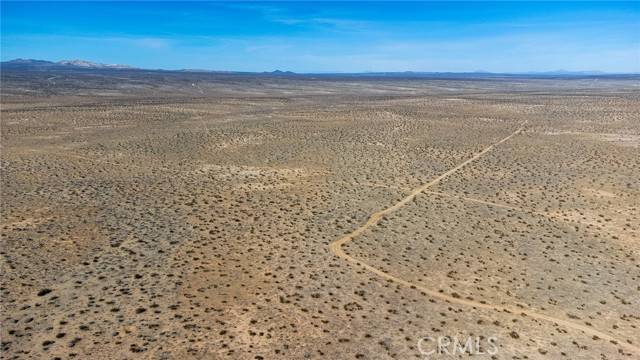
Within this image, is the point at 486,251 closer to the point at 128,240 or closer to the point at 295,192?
the point at 295,192

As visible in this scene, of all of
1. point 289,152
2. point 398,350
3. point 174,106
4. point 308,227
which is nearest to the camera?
point 398,350

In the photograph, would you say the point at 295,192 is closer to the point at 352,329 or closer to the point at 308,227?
the point at 308,227

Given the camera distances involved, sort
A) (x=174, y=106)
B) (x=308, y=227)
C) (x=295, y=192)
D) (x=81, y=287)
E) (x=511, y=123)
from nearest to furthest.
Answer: (x=81, y=287), (x=308, y=227), (x=295, y=192), (x=511, y=123), (x=174, y=106)

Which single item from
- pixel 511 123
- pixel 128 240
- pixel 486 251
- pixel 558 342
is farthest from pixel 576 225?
pixel 511 123

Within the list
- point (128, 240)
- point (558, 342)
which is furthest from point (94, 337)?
point (558, 342)

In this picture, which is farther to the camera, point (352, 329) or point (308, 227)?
point (308, 227)

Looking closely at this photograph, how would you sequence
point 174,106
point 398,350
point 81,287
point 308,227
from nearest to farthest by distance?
1. point 398,350
2. point 81,287
3. point 308,227
4. point 174,106
